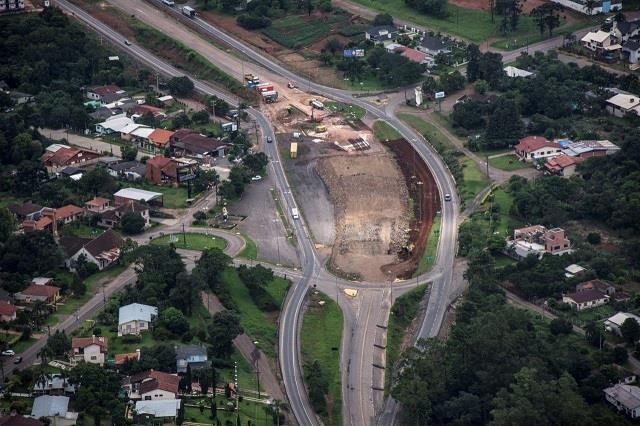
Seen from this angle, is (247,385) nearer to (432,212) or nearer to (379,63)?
(432,212)

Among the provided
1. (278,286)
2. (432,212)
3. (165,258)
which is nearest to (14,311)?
(165,258)

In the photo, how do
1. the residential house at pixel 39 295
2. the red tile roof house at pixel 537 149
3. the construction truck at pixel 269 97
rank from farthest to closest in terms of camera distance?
1. the construction truck at pixel 269 97
2. the red tile roof house at pixel 537 149
3. the residential house at pixel 39 295

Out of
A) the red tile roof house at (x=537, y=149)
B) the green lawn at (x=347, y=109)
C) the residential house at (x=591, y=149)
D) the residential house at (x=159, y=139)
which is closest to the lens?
the residential house at (x=591, y=149)

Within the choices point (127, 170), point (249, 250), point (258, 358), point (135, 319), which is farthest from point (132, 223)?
point (258, 358)

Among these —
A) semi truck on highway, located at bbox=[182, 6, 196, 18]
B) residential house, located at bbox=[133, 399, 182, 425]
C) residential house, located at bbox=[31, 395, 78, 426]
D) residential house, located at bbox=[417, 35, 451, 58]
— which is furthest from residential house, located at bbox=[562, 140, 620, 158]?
residential house, located at bbox=[31, 395, 78, 426]

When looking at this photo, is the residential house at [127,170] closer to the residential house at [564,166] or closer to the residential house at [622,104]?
the residential house at [564,166]

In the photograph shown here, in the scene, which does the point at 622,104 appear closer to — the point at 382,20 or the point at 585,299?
the point at 382,20

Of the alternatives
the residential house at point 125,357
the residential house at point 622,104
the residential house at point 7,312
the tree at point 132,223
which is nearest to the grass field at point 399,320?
the residential house at point 125,357
